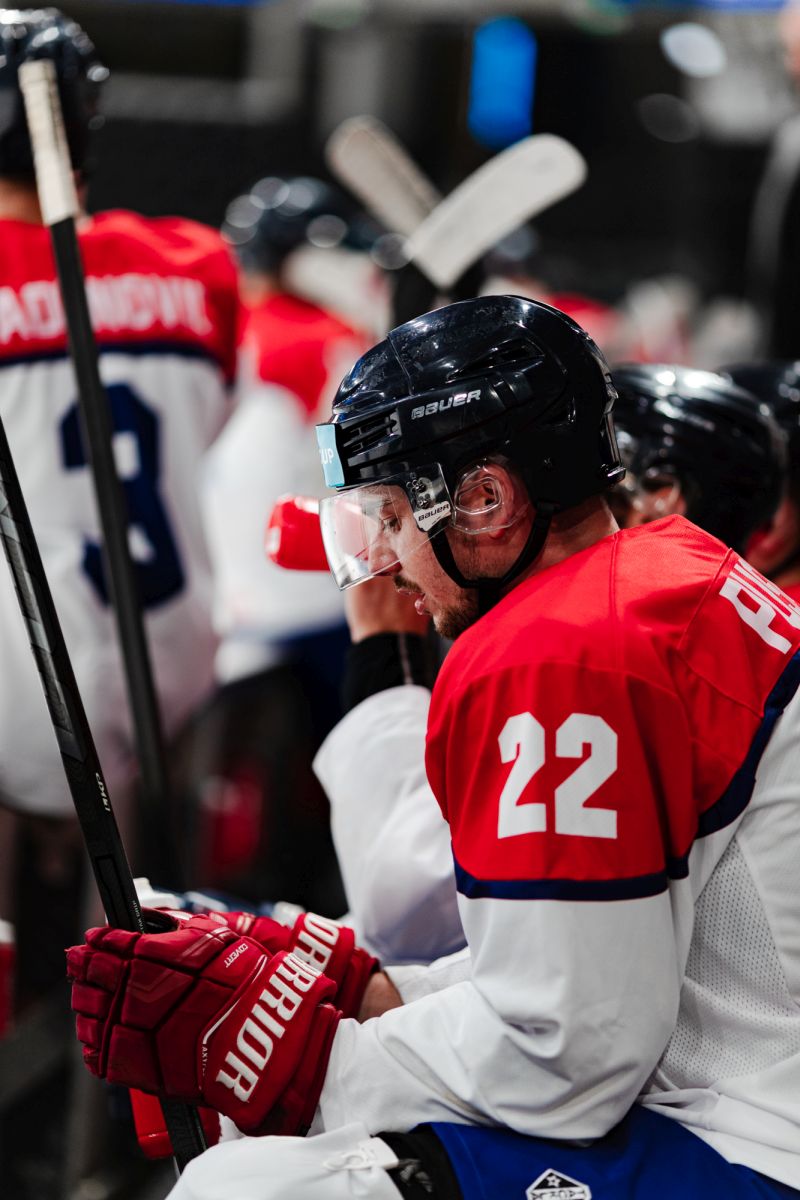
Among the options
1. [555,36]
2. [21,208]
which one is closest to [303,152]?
[555,36]

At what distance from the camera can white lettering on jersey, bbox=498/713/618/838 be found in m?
1.32

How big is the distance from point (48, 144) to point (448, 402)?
1.00 m

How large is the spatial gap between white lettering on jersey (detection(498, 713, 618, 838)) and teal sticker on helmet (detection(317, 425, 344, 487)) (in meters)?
0.39

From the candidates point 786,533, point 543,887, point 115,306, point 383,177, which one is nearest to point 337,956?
point 543,887

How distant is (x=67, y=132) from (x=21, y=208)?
0.58 feet

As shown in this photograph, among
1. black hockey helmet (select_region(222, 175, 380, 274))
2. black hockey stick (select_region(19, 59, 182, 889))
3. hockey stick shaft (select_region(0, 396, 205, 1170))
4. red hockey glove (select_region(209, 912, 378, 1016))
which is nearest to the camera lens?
hockey stick shaft (select_region(0, 396, 205, 1170))

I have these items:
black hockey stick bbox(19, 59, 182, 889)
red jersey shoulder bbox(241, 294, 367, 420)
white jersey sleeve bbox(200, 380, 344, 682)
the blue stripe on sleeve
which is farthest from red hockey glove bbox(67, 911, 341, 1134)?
red jersey shoulder bbox(241, 294, 367, 420)

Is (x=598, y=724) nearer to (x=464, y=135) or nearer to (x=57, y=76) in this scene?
A: (x=57, y=76)

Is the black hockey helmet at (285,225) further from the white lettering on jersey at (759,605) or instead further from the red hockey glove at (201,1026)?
the red hockey glove at (201,1026)

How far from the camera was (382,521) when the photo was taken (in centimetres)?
161

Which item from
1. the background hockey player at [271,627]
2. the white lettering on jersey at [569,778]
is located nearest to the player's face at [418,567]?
the white lettering on jersey at [569,778]

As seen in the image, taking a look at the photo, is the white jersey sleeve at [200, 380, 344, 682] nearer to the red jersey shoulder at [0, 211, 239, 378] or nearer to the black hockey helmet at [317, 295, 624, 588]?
the red jersey shoulder at [0, 211, 239, 378]

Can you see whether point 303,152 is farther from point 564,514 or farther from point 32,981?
point 564,514

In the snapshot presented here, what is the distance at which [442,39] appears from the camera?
7.20 m
